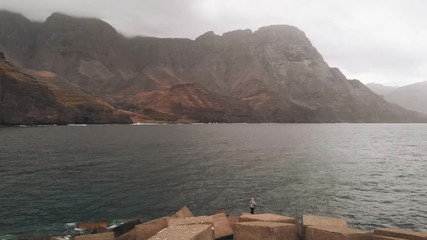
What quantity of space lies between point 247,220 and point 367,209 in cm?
2355

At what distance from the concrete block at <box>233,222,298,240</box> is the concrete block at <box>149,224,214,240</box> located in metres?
1.86

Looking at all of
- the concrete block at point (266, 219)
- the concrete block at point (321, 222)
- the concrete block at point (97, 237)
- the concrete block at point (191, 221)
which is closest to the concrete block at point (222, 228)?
the concrete block at point (266, 219)

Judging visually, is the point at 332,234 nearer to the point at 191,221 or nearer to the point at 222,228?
the point at 222,228

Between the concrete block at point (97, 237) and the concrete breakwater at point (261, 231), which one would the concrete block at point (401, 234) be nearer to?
the concrete breakwater at point (261, 231)

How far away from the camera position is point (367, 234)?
21.7m

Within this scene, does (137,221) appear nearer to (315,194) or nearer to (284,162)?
(315,194)

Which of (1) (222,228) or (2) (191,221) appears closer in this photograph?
(2) (191,221)

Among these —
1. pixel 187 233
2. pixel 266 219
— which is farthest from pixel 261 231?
pixel 187 233

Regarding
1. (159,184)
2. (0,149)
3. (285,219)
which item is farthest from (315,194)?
(0,149)

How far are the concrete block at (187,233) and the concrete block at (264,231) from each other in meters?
1.86

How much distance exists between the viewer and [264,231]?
21828 mm

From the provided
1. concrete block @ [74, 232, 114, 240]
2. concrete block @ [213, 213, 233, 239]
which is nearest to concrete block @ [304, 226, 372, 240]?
concrete block @ [213, 213, 233, 239]

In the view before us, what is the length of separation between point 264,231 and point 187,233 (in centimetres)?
473

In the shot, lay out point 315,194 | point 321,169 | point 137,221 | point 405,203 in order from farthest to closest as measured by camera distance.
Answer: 1. point 321,169
2. point 315,194
3. point 405,203
4. point 137,221
